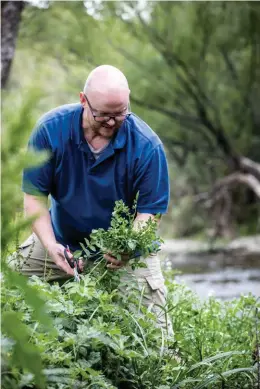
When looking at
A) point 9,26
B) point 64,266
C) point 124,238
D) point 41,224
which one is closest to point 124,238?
point 124,238

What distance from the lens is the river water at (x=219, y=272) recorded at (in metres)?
9.43

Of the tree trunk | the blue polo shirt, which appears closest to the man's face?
the blue polo shirt

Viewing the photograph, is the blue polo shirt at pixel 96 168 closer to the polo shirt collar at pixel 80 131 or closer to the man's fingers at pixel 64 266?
the polo shirt collar at pixel 80 131

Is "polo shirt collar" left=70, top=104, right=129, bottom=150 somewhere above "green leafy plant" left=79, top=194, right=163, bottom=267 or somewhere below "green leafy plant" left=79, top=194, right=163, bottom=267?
above

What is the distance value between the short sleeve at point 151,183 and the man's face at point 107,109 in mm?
265

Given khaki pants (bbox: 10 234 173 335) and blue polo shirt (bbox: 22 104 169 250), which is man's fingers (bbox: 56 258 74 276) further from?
blue polo shirt (bbox: 22 104 169 250)

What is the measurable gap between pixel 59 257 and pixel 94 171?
569 mm

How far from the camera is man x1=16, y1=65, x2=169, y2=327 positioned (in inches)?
154

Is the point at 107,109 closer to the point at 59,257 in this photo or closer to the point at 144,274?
the point at 59,257

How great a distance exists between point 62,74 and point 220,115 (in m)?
4.53

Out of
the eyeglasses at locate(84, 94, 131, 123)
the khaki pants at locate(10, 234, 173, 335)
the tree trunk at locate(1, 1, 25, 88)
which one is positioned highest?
the tree trunk at locate(1, 1, 25, 88)

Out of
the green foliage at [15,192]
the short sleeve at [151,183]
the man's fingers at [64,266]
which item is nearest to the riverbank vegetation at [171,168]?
the green foliage at [15,192]

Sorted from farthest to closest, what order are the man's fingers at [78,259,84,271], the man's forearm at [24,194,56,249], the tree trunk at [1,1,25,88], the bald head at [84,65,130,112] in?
the tree trunk at [1,1,25,88] < the man's forearm at [24,194,56,249] < the bald head at [84,65,130,112] < the man's fingers at [78,259,84,271]

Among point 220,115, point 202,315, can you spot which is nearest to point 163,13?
point 220,115
